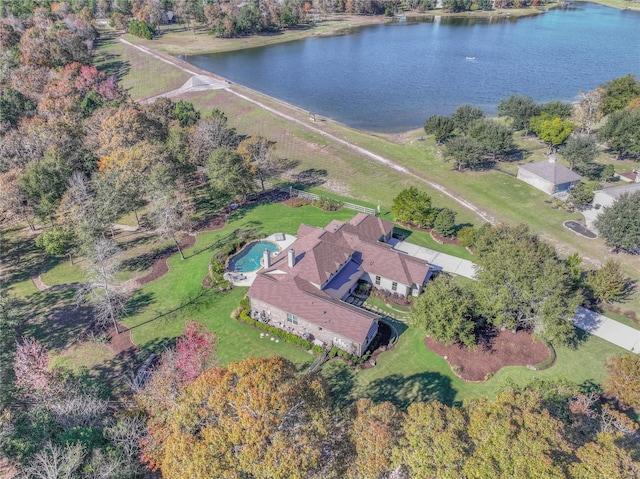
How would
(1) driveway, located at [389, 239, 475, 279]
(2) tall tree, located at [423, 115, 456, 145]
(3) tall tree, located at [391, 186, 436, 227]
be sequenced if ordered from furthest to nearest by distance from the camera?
1. (2) tall tree, located at [423, 115, 456, 145]
2. (3) tall tree, located at [391, 186, 436, 227]
3. (1) driveway, located at [389, 239, 475, 279]

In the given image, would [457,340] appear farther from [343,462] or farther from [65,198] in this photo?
[65,198]

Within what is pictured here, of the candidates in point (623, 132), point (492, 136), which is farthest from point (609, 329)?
point (623, 132)

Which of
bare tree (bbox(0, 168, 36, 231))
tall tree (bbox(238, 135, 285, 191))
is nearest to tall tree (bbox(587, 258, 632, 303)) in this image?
tall tree (bbox(238, 135, 285, 191))

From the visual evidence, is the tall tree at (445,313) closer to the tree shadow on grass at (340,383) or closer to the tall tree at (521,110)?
the tree shadow on grass at (340,383)

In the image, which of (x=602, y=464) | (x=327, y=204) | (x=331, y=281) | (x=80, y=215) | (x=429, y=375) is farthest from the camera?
(x=327, y=204)

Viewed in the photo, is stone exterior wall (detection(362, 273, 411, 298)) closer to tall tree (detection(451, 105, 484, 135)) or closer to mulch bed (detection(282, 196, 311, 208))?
mulch bed (detection(282, 196, 311, 208))

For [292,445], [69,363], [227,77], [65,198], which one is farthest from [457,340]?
[227,77]

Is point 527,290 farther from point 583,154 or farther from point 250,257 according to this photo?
point 583,154
